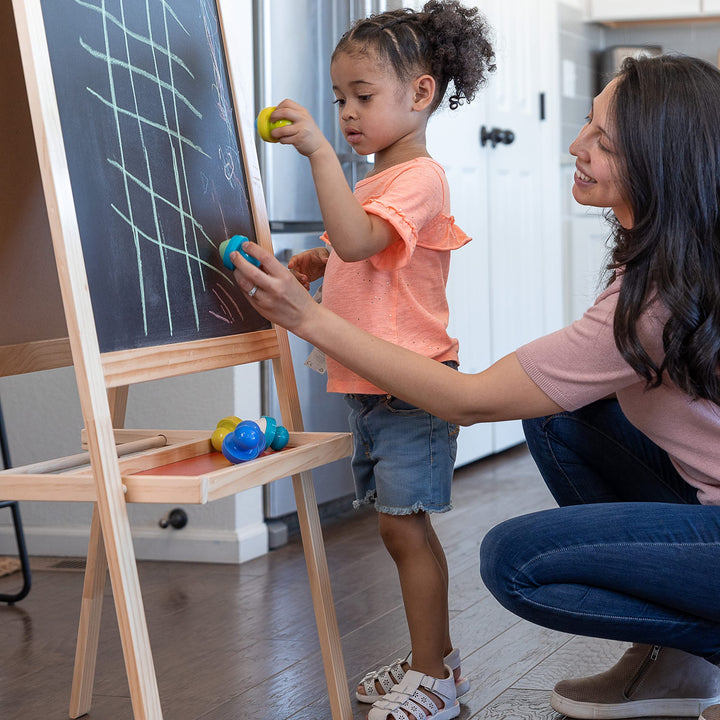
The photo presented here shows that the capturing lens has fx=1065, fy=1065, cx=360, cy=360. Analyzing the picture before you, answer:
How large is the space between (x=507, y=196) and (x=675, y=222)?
2487 millimetres

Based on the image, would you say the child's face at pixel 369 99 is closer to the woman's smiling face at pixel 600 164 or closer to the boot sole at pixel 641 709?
the woman's smiling face at pixel 600 164

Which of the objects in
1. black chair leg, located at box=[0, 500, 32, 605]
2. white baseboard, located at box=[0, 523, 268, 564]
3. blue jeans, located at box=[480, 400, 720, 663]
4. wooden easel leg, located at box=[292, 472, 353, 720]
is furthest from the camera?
white baseboard, located at box=[0, 523, 268, 564]

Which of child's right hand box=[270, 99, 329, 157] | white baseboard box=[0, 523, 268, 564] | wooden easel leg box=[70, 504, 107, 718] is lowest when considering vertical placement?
white baseboard box=[0, 523, 268, 564]

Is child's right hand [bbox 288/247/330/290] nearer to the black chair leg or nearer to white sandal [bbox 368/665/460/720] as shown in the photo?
white sandal [bbox 368/665/460/720]

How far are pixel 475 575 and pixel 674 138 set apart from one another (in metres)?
1.27

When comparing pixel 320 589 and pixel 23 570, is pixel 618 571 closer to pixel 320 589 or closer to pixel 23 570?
pixel 320 589

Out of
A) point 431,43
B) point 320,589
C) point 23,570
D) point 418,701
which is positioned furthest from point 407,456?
point 23,570

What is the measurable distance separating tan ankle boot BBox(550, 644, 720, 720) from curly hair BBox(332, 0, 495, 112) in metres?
0.88

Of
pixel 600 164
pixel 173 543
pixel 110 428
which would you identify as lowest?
pixel 173 543

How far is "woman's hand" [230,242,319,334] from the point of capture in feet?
4.13

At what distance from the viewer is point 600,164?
1277 millimetres

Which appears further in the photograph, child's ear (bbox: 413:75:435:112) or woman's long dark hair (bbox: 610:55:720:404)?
child's ear (bbox: 413:75:435:112)

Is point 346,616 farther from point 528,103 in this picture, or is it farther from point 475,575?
point 528,103

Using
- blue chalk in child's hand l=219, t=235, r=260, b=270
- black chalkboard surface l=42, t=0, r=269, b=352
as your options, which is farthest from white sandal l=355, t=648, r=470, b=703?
blue chalk in child's hand l=219, t=235, r=260, b=270
